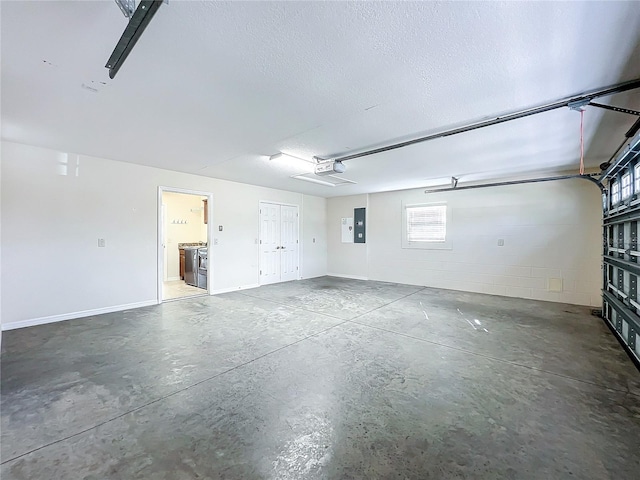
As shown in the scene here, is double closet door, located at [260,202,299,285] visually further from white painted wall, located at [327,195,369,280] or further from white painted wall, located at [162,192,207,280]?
white painted wall, located at [162,192,207,280]

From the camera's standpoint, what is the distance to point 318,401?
85.7 inches

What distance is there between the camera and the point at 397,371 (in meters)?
2.66

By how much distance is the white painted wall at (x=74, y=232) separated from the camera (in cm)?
378

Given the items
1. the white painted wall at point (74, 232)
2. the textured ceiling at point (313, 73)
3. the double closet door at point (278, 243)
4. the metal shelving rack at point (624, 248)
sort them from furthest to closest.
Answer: the double closet door at point (278, 243)
the white painted wall at point (74, 232)
the metal shelving rack at point (624, 248)
the textured ceiling at point (313, 73)

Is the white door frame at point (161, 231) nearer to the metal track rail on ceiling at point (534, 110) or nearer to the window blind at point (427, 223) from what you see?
the metal track rail on ceiling at point (534, 110)

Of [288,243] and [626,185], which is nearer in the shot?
[626,185]

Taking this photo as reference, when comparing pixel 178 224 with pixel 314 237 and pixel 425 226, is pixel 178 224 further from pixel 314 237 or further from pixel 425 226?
pixel 425 226

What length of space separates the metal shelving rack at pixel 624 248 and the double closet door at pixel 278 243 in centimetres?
627

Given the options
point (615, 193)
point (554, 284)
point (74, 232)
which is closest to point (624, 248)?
point (615, 193)

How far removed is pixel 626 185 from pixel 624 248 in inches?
30.1

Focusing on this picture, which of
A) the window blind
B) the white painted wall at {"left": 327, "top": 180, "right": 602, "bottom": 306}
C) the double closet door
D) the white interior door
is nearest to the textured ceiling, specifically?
the white painted wall at {"left": 327, "top": 180, "right": 602, "bottom": 306}

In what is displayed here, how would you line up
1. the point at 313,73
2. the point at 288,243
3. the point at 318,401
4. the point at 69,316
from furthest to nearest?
the point at 288,243 → the point at 69,316 → the point at 318,401 → the point at 313,73

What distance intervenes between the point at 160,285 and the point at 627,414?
20.0 ft

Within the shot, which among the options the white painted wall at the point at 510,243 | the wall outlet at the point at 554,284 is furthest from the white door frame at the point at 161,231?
the wall outlet at the point at 554,284
